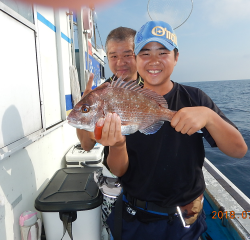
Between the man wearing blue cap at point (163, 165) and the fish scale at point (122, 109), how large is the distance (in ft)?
0.60

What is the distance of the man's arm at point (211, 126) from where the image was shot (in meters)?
1.45

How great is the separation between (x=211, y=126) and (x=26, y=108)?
7.29 feet

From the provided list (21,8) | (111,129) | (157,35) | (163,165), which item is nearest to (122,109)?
(111,129)

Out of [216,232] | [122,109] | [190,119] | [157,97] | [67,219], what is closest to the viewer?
[190,119]

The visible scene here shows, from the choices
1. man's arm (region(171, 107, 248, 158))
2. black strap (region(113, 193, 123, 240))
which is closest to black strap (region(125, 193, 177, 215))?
black strap (region(113, 193, 123, 240))

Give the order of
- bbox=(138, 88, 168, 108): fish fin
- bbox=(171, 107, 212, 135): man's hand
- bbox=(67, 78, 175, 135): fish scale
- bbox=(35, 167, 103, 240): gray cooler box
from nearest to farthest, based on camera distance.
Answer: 1. bbox=(171, 107, 212, 135): man's hand
2. bbox=(67, 78, 175, 135): fish scale
3. bbox=(138, 88, 168, 108): fish fin
4. bbox=(35, 167, 103, 240): gray cooler box

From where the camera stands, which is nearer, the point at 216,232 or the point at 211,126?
the point at 211,126

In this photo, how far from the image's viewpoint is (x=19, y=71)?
2256mm

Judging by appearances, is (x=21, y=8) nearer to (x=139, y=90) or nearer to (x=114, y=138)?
(x=139, y=90)

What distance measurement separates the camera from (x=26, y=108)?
94.9 inches

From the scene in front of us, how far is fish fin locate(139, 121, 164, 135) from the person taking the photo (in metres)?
1.61

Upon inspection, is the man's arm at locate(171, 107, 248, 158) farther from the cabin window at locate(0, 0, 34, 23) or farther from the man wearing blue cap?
the cabin window at locate(0, 0, 34, 23)

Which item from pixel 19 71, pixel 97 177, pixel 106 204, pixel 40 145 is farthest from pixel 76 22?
pixel 106 204

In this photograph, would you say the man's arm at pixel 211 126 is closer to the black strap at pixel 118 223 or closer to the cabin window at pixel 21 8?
the black strap at pixel 118 223
